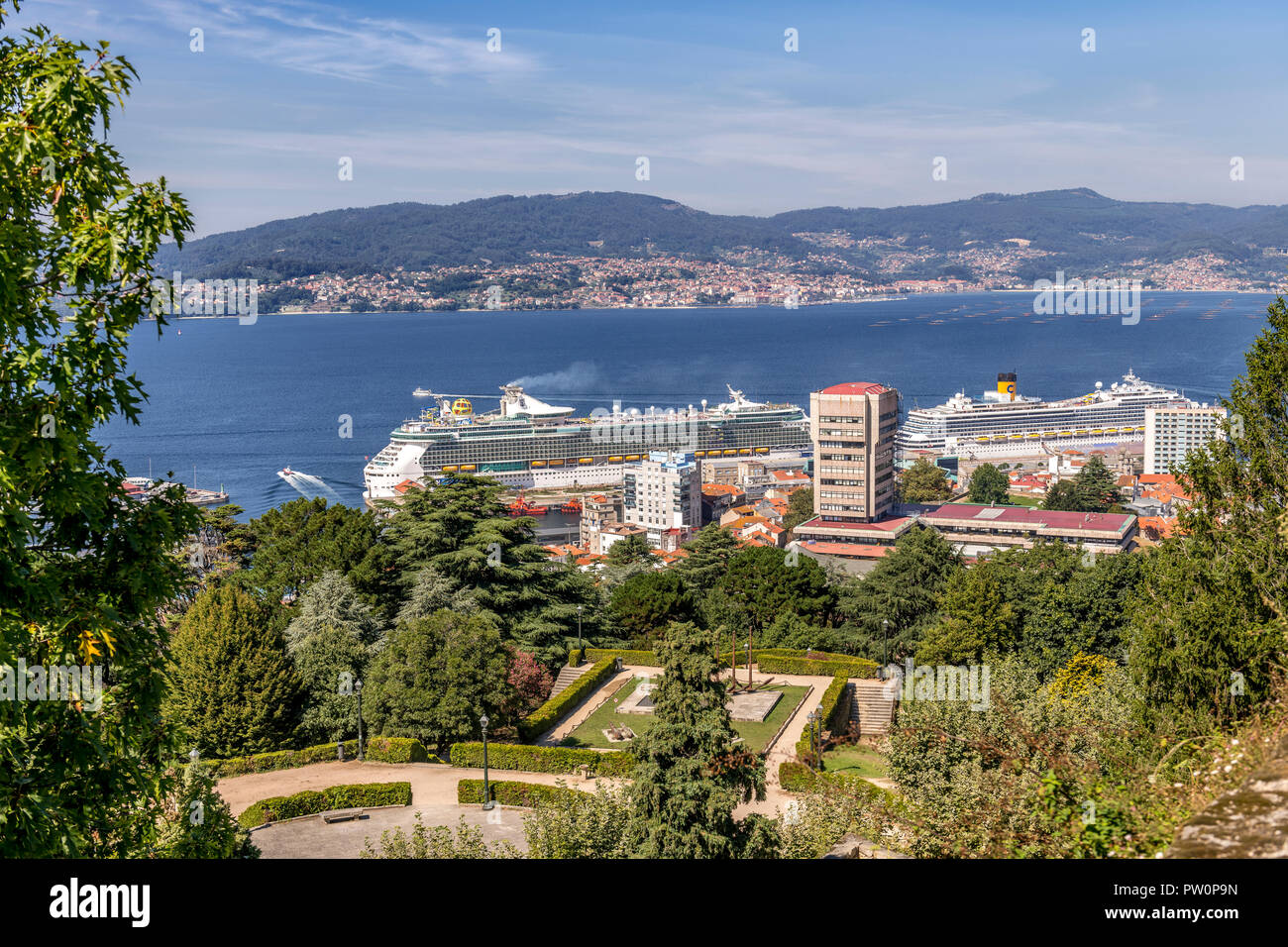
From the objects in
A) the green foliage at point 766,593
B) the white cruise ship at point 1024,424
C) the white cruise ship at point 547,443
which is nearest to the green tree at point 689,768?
the green foliage at point 766,593

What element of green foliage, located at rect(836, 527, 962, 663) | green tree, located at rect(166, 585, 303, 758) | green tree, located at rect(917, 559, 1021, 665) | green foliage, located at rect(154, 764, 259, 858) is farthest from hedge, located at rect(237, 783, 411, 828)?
green foliage, located at rect(836, 527, 962, 663)

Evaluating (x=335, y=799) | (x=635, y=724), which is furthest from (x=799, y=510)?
(x=335, y=799)

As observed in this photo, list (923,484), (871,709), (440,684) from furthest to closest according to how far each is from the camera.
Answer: (923,484) → (871,709) → (440,684)

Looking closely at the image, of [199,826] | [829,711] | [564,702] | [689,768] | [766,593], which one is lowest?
[829,711]

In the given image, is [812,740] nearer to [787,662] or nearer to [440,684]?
[787,662]

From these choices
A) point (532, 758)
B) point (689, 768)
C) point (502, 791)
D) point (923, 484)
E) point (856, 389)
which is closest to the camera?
point (689, 768)

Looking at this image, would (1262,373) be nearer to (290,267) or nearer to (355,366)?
(355,366)
